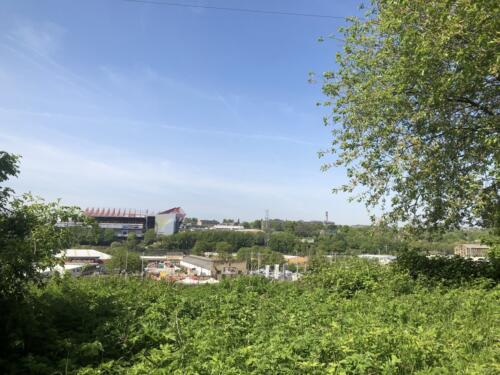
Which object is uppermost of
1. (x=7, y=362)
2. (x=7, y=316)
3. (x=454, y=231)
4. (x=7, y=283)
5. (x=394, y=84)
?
(x=394, y=84)

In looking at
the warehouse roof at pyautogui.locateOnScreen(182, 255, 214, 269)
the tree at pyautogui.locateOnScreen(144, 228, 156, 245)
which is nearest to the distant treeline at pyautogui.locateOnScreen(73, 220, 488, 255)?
the tree at pyautogui.locateOnScreen(144, 228, 156, 245)

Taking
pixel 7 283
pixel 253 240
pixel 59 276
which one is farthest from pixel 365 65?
pixel 253 240

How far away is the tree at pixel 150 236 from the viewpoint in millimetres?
36044

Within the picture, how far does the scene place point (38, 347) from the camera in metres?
5.17

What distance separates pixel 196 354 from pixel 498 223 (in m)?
9.55

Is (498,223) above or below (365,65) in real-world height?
below

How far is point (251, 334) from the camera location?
5.32 m

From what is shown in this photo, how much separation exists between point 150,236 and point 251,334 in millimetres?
34343

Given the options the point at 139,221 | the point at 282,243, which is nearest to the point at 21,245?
the point at 282,243

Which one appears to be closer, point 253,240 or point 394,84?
point 394,84

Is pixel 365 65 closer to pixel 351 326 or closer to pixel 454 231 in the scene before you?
pixel 454 231

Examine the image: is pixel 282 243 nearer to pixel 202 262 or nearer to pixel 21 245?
pixel 202 262

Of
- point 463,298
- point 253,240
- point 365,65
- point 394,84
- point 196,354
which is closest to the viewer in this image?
point 196,354

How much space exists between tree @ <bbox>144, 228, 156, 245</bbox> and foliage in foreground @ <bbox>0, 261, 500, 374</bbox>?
28.1 metres
